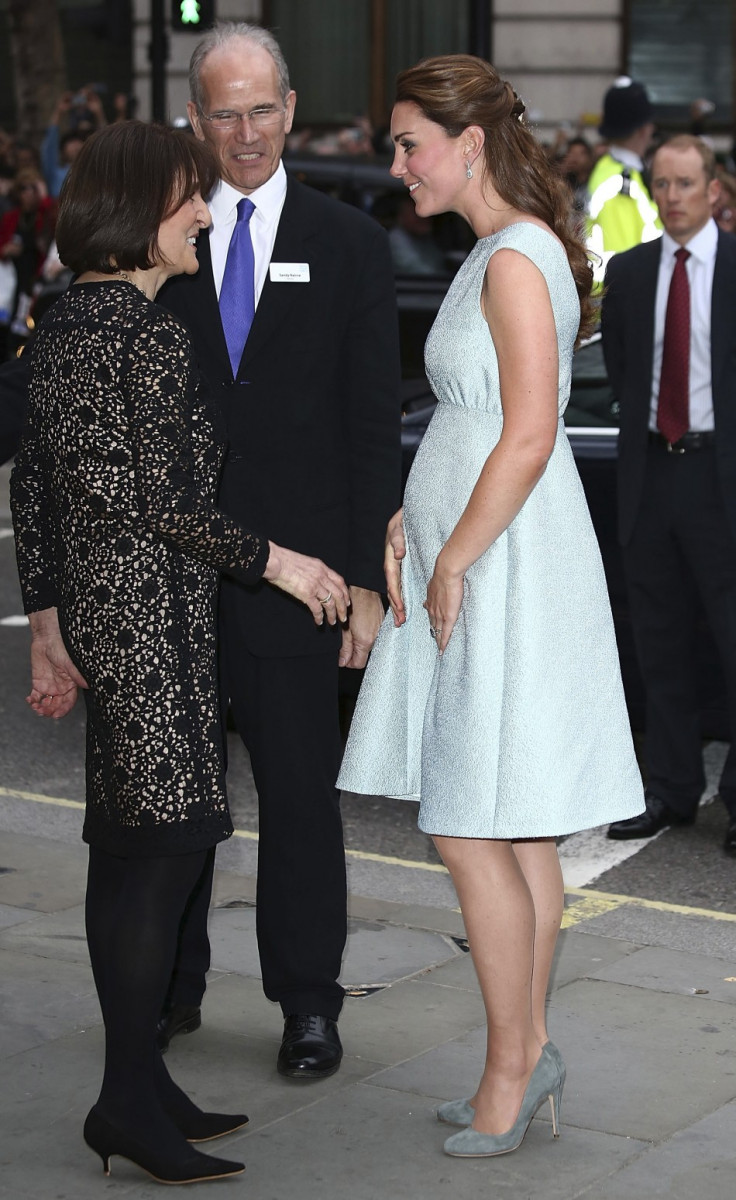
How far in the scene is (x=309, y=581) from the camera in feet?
11.3

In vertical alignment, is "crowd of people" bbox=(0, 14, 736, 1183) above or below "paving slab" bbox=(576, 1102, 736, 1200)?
above

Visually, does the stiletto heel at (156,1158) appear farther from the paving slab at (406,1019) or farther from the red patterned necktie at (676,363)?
the red patterned necktie at (676,363)

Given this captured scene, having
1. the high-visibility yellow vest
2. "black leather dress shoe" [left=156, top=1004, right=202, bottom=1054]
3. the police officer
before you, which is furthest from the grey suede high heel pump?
the high-visibility yellow vest

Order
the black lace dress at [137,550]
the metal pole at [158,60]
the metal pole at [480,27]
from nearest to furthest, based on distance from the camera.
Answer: the black lace dress at [137,550]
the metal pole at [480,27]
the metal pole at [158,60]

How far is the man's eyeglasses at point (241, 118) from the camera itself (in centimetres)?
383

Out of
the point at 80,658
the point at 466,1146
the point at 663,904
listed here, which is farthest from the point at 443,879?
the point at 80,658

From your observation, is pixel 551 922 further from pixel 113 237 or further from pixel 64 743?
A: pixel 64 743

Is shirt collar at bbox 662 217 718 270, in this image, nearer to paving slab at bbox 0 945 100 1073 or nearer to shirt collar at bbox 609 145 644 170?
paving slab at bbox 0 945 100 1073

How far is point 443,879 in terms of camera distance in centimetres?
542

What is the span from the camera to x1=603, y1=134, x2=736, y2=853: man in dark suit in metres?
5.63

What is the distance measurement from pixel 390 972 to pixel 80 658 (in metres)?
1.54

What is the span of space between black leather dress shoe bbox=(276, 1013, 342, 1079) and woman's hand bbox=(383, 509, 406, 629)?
92cm

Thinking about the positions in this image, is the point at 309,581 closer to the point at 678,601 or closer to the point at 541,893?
the point at 541,893

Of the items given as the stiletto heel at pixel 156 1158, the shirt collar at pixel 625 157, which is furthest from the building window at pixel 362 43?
the stiletto heel at pixel 156 1158
